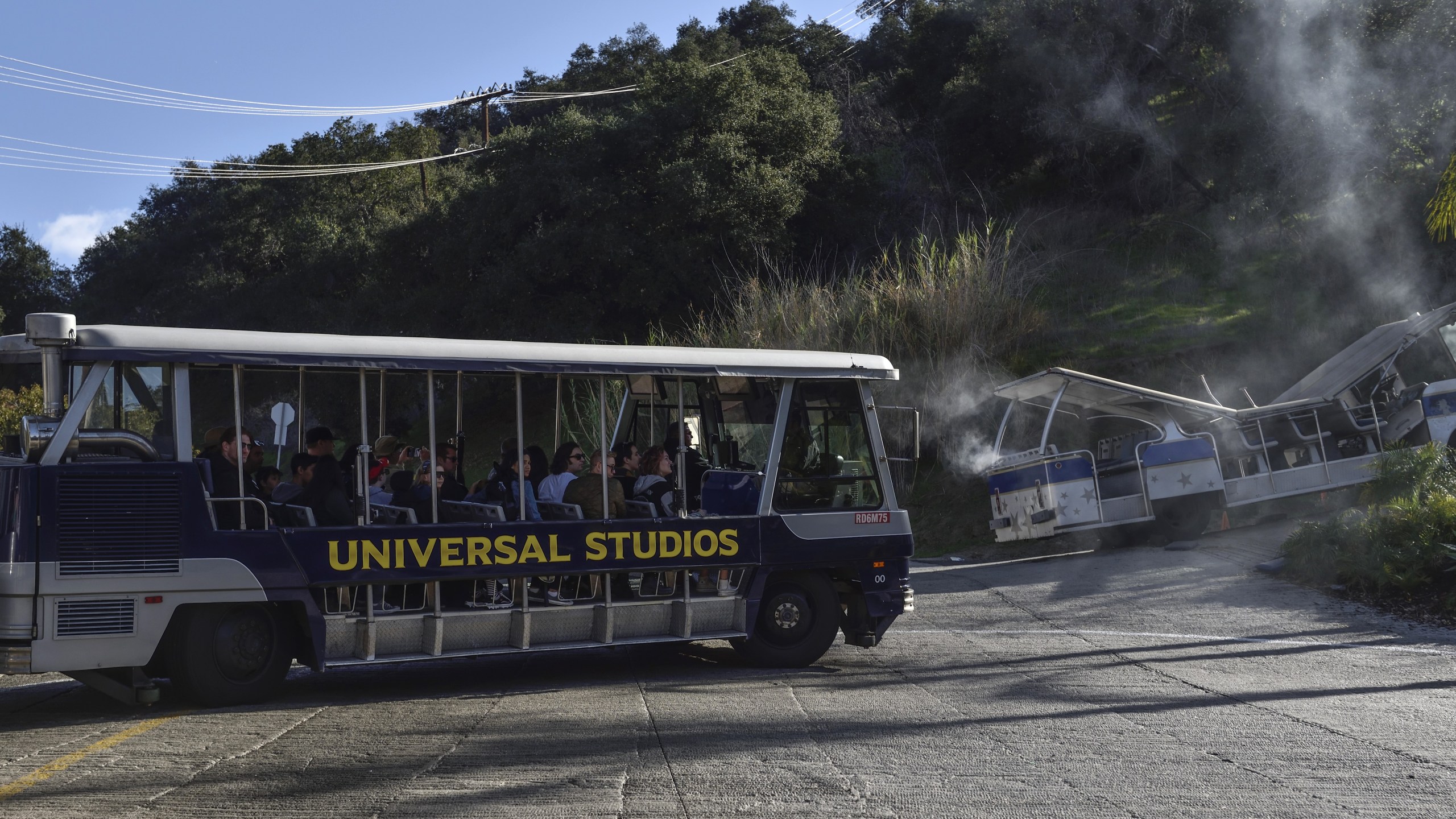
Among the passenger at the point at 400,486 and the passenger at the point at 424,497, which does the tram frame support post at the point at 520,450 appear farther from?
the passenger at the point at 400,486

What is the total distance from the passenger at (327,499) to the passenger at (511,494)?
123 cm

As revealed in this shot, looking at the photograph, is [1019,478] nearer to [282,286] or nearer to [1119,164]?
[1119,164]

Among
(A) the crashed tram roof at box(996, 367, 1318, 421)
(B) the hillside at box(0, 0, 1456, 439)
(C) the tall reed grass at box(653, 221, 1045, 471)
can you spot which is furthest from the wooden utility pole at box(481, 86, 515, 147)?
(A) the crashed tram roof at box(996, 367, 1318, 421)

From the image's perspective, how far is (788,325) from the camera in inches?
942

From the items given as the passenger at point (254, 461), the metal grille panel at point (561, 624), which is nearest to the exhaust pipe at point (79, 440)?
the passenger at point (254, 461)

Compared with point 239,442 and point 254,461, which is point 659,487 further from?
point 239,442

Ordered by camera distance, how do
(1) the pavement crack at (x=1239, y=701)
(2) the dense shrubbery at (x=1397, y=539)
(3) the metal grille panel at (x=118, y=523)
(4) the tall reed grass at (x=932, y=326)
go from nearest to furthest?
(1) the pavement crack at (x=1239, y=701)
(3) the metal grille panel at (x=118, y=523)
(2) the dense shrubbery at (x=1397, y=539)
(4) the tall reed grass at (x=932, y=326)

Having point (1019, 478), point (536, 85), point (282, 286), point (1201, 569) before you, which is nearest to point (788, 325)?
point (1019, 478)

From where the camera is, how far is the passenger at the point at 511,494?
971cm

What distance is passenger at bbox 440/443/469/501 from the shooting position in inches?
392

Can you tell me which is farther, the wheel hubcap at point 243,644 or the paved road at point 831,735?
the wheel hubcap at point 243,644

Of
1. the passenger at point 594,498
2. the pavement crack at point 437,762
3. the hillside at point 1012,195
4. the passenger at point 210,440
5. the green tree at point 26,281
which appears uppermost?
the green tree at point 26,281

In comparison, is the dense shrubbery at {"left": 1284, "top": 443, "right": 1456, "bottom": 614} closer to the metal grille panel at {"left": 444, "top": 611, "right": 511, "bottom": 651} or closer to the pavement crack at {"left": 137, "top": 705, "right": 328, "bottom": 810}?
the metal grille panel at {"left": 444, "top": 611, "right": 511, "bottom": 651}

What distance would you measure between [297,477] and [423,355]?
160 centimetres
